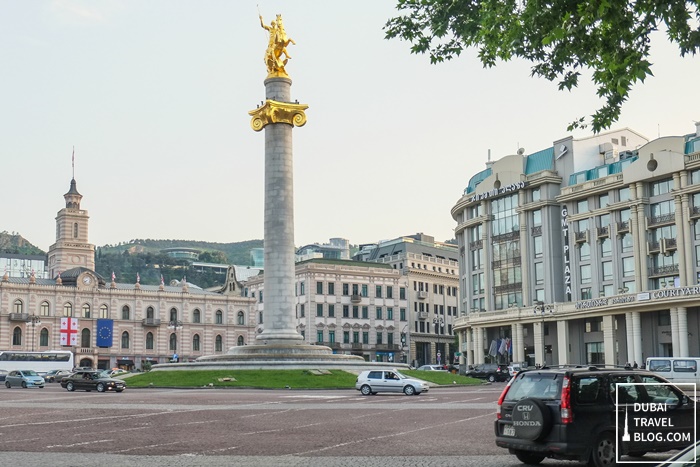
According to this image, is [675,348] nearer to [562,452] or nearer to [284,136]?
[284,136]

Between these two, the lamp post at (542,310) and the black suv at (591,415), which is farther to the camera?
the lamp post at (542,310)

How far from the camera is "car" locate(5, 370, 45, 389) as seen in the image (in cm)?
7006

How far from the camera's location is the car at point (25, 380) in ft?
230

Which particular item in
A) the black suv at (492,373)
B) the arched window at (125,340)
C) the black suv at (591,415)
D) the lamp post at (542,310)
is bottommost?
the black suv at (492,373)

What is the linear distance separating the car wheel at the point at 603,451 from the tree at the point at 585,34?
5843mm

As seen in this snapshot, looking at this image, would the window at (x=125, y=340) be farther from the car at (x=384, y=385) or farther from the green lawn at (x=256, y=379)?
the car at (x=384, y=385)

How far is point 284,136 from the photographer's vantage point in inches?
2606

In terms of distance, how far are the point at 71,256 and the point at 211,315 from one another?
27120mm

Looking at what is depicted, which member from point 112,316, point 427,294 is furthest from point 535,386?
point 427,294

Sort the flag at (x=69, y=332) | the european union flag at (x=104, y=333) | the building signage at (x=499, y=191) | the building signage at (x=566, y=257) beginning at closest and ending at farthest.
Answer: the building signage at (x=566, y=257)
the building signage at (x=499, y=191)
the flag at (x=69, y=332)
the european union flag at (x=104, y=333)

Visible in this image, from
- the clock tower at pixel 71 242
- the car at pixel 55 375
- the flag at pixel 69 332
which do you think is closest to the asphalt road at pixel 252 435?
the car at pixel 55 375

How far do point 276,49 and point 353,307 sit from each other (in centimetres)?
7065

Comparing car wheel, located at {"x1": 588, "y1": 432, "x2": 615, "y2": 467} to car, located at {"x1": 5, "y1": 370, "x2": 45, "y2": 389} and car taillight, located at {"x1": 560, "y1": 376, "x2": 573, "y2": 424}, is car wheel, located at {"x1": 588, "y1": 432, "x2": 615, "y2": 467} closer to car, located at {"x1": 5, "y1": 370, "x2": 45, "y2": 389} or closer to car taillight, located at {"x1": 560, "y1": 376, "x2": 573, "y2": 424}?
car taillight, located at {"x1": 560, "y1": 376, "x2": 573, "y2": 424}

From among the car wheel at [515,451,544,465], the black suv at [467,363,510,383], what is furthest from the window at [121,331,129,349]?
the car wheel at [515,451,544,465]
